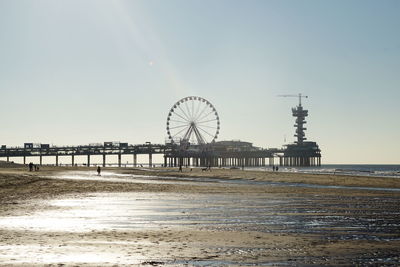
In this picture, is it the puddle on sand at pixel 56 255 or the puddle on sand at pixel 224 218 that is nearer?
the puddle on sand at pixel 56 255

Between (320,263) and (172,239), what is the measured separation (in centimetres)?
484

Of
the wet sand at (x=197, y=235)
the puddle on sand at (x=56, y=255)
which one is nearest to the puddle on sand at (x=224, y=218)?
the wet sand at (x=197, y=235)

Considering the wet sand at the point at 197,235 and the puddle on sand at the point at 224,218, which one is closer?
the wet sand at the point at 197,235

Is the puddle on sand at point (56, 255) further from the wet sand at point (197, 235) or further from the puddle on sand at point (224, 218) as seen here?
the puddle on sand at point (224, 218)

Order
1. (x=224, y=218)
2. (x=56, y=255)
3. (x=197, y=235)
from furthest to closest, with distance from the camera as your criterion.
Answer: (x=224, y=218) → (x=197, y=235) → (x=56, y=255)

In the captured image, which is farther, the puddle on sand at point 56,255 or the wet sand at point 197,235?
the wet sand at point 197,235

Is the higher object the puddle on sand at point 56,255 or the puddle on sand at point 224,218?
the puddle on sand at point 56,255

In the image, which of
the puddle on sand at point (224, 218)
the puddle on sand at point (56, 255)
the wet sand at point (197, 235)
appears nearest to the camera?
the puddle on sand at point (56, 255)

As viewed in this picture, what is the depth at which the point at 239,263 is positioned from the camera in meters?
10.2

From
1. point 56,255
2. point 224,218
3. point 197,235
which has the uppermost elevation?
point 56,255

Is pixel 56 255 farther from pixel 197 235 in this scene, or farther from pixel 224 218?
pixel 224 218

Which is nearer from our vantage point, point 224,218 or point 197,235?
point 197,235

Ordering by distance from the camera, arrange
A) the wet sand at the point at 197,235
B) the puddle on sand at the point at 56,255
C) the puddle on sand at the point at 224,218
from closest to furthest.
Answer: the puddle on sand at the point at 56,255 < the wet sand at the point at 197,235 < the puddle on sand at the point at 224,218

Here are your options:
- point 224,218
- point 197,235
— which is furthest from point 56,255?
point 224,218
